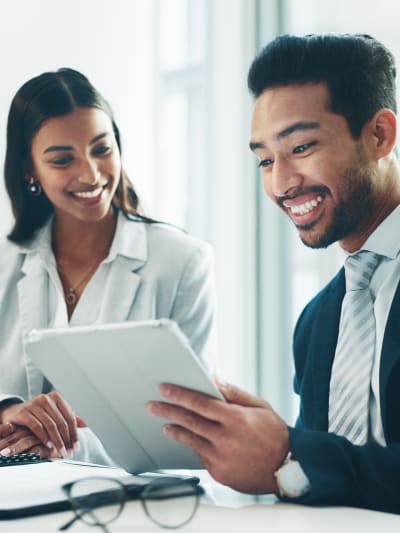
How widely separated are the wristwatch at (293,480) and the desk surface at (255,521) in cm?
2

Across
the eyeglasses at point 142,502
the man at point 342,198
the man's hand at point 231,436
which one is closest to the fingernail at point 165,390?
the man's hand at point 231,436

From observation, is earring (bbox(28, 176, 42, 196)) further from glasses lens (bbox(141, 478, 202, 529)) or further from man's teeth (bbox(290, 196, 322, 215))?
glasses lens (bbox(141, 478, 202, 529))

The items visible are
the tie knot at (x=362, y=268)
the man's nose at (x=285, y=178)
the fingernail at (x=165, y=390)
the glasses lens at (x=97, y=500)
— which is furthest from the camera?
the man's nose at (x=285, y=178)

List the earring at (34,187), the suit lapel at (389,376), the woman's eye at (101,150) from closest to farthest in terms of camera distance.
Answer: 1. the suit lapel at (389,376)
2. the woman's eye at (101,150)
3. the earring at (34,187)

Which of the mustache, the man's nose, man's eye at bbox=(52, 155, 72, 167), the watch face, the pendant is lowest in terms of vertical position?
the watch face

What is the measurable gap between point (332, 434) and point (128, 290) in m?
1.20

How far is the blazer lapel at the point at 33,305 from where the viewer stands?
7.47ft

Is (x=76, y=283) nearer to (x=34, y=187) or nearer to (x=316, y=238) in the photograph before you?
(x=34, y=187)

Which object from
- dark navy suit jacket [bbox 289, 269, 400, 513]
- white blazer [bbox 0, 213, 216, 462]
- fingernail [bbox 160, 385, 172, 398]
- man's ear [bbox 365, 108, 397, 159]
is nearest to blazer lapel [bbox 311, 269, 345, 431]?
dark navy suit jacket [bbox 289, 269, 400, 513]

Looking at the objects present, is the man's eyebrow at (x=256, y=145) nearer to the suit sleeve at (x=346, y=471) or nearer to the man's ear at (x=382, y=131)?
the man's ear at (x=382, y=131)

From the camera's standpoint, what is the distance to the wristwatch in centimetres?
116

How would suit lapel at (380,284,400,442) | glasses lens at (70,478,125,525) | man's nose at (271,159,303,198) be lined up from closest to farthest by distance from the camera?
glasses lens at (70,478,125,525), suit lapel at (380,284,400,442), man's nose at (271,159,303,198)

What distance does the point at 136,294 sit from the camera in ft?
7.71

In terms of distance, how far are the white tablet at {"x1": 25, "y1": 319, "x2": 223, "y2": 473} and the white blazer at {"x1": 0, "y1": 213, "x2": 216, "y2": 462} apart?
3.12 feet
